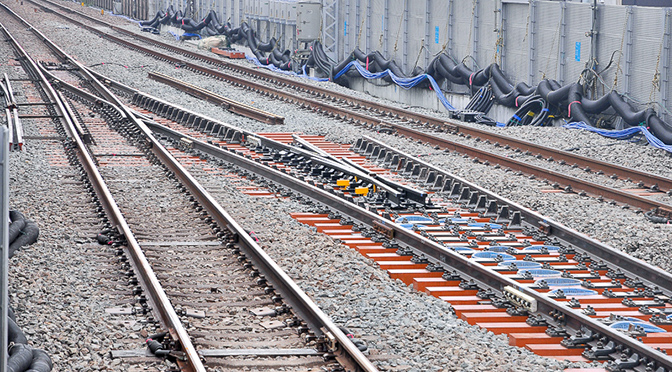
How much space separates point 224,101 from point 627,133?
34.2 feet

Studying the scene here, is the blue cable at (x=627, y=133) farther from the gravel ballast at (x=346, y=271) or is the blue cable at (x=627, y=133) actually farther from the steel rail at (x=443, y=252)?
the steel rail at (x=443, y=252)

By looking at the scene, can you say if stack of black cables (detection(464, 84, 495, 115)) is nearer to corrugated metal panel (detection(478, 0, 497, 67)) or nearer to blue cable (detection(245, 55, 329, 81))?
corrugated metal panel (detection(478, 0, 497, 67))

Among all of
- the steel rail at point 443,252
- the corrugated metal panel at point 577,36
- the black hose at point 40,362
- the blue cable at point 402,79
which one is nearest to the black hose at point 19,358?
the black hose at point 40,362

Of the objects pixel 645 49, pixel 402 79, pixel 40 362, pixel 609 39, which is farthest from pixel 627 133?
pixel 40 362

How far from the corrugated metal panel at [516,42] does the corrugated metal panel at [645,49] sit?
4.04 metres

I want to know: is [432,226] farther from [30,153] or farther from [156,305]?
[30,153]

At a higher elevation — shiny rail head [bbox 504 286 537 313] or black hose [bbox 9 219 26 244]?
black hose [bbox 9 219 26 244]

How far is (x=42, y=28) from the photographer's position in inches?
2034

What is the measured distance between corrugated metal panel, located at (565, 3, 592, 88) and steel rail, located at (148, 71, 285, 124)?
280 inches

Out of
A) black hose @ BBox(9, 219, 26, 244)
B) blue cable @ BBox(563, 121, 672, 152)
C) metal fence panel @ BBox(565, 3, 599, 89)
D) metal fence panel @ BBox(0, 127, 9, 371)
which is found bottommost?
black hose @ BBox(9, 219, 26, 244)

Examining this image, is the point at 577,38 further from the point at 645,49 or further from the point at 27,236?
the point at 27,236

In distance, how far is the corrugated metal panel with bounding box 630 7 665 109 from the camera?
20.0m

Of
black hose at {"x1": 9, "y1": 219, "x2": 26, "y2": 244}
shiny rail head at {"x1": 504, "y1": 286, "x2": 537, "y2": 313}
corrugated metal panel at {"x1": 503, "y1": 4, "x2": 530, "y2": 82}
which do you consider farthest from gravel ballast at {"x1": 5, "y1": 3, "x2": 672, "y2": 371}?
corrugated metal panel at {"x1": 503, "y1": 4, "x2": 530, "y2": 82}

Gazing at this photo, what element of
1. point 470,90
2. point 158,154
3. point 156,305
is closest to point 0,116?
point 158,154
